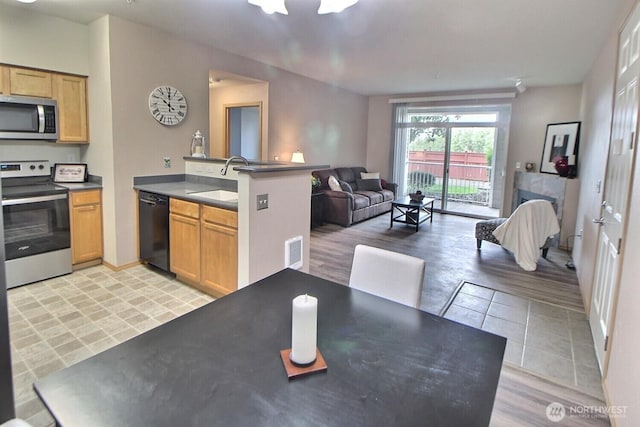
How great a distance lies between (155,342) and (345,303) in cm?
72

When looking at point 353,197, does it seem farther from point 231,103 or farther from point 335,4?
point 335,4

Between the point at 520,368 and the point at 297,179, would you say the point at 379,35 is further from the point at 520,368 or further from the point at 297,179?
the point at 520,368

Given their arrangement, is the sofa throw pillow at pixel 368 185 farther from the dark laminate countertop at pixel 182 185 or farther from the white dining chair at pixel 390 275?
the white dining chair at pixel 390 275

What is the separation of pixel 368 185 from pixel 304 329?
274 inches

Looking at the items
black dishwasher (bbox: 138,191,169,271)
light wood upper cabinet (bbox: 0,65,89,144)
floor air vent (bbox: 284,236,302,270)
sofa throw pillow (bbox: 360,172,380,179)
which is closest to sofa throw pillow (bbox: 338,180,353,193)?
sofa throw pillow (bbox: 360,172,380,179)

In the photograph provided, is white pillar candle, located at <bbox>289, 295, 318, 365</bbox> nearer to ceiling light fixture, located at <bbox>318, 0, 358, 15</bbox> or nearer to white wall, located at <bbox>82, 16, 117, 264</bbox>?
ceiling light fixture, located at <bbox>318, 0, 358, 15</bbox>

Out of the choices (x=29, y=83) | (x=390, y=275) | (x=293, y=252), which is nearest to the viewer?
(x=390, y=275)

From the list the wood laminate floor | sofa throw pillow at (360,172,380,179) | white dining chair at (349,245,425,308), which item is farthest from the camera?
sofa throw pillow at (360,172,380,179)

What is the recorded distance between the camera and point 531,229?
439 cm

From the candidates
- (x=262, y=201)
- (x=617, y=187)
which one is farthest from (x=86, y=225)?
(x=617, y=187)

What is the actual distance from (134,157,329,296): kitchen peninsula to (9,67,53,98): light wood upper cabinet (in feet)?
4.53

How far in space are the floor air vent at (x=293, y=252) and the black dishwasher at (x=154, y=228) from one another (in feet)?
4.35

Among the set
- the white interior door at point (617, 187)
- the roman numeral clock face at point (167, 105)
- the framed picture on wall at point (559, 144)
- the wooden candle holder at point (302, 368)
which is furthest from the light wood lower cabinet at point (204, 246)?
the framed picture on wall at point (559, 144)

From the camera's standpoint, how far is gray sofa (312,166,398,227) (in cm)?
642
